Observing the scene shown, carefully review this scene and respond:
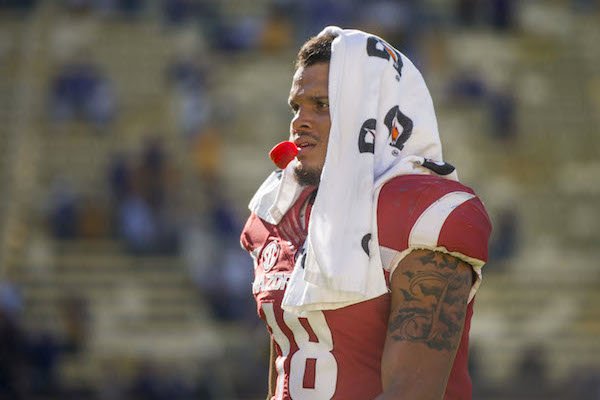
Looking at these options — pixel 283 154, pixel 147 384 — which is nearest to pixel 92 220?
pixel 147 384

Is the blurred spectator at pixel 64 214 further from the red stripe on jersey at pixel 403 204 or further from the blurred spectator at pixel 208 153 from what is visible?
the red stripe on jersey at pixel 403 204

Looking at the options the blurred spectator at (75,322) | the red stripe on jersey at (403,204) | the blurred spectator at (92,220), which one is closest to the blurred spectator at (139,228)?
the blurred spectator at (92,220)

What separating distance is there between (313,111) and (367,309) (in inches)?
22.6

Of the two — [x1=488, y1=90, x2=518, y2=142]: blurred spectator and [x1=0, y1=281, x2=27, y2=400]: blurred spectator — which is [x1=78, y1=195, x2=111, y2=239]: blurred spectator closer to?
[x1=0, y1=281, x2=27, y2=400]: blurred spectator

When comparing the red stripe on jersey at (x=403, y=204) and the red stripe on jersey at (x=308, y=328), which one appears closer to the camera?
the red stripe on jersey at (x=403, y=204)

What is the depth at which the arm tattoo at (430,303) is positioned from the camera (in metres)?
3.98

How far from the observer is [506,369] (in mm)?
18438

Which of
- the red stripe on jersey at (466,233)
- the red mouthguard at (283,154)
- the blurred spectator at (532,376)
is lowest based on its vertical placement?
the blurred spectator at (532,376)

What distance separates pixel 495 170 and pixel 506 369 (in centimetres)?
490

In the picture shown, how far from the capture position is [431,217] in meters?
3.95

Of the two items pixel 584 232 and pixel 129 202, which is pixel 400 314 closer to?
pixel 129 202

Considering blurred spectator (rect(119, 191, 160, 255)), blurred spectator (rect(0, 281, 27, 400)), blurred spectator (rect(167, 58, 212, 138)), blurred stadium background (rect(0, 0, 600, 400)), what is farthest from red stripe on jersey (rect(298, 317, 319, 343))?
blurred spectator (rect(167, 58, 212, 138))

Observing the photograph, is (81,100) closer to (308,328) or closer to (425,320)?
(308,328)

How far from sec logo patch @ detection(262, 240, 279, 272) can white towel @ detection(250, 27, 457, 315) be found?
23cm
